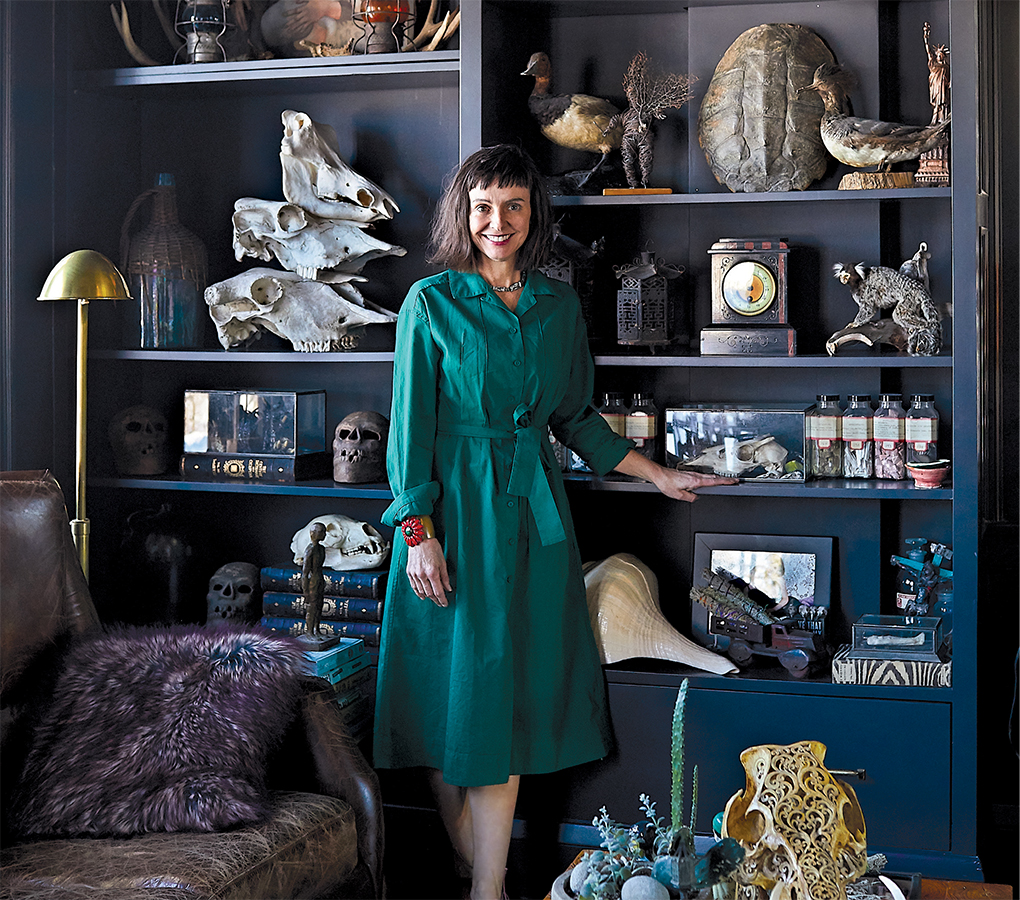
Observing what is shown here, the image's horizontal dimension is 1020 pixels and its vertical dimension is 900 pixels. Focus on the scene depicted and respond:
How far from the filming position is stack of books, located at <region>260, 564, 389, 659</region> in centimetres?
304

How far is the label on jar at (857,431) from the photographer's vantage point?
2.76 metres

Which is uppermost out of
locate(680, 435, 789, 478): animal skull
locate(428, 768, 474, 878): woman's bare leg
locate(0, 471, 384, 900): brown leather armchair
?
locate(680, 435, 789, 478): animal skull

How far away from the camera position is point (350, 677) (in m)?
2.78

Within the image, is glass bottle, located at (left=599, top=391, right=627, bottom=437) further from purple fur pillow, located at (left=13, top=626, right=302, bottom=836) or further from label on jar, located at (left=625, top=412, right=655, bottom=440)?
purple fur pillow, located at (left=13, top=626, right=302, bottom=836)

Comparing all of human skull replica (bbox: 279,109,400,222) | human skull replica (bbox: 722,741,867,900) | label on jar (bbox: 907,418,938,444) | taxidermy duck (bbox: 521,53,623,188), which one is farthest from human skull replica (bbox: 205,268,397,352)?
human skull replica (bbox: 722,741,867,900)

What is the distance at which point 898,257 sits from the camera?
9.54 ft

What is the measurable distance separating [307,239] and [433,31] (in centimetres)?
64

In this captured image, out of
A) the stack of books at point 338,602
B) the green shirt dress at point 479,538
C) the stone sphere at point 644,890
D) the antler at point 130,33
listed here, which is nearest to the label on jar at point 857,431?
the green shirt dress at point 479,538

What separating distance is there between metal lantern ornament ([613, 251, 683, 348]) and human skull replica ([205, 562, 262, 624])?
1246 millimetres

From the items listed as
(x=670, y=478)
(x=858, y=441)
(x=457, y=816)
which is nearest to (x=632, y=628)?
(x=670, y=478)

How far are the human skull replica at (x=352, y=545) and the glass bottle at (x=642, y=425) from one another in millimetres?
755

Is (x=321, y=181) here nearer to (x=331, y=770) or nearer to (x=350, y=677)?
(x=350, y=677)

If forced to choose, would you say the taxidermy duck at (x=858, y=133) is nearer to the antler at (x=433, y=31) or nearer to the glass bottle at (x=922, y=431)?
the glass bottle at (x=922, y=431)

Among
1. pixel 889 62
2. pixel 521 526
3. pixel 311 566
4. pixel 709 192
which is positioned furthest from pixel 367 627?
pixel 889 62
